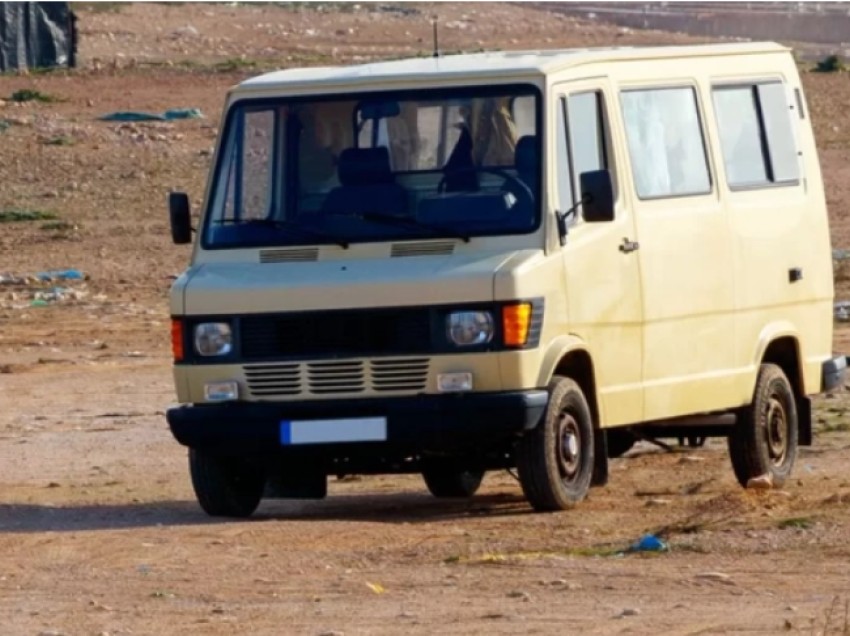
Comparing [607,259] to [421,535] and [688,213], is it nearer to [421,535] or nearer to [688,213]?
[688,213]

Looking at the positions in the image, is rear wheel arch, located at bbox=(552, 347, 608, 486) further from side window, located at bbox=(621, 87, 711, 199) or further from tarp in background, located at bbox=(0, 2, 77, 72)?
tarp in background, located at bbox=(0, 2, 77, 72)

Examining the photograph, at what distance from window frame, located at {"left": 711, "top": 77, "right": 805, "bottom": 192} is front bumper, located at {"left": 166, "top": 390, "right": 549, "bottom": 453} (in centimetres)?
204

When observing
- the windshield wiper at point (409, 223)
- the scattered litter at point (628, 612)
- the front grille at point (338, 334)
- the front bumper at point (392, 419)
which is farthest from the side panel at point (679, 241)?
the scattered litter at point (628, 612)

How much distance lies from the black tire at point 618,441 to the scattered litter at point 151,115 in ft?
67.1

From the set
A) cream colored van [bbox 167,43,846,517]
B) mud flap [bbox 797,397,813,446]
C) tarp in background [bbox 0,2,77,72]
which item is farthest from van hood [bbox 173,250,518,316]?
tarp in background [bbox 0,2,77,72]

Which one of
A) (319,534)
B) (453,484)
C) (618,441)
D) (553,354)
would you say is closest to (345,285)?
(553,354)

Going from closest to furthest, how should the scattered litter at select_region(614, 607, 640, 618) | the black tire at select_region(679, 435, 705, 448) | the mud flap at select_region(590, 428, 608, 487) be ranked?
the scattered litter at select_region(614, 607, 640, 618) → the mud flap at select_region(590, 428, 608, 487) → the black tire at select_region(679, 435, 705, 448)

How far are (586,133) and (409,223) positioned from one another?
967 millimetres

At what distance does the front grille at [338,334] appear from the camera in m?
10.2

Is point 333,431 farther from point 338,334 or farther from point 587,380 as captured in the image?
point 587,380

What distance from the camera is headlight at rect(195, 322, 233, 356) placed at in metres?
10.5

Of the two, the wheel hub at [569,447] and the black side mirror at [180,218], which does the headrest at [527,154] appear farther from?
the black side mirror at [180,218]

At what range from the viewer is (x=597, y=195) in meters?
10.5

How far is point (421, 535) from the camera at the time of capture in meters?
10.1
